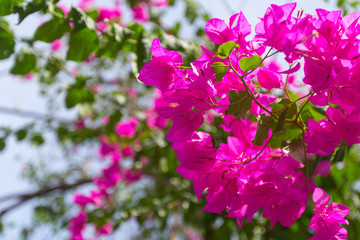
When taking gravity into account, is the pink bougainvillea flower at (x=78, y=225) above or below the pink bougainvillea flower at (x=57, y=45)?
above

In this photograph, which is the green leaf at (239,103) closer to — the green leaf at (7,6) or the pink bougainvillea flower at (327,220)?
the pink bougainvillea flower at (327,220)

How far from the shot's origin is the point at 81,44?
118 cm

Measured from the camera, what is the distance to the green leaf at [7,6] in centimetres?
98

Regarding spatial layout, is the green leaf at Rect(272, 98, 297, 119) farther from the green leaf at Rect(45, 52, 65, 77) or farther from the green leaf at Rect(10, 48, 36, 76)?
the green leaf at Rect(45, 52, 65, 77)

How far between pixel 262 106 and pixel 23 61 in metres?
1.09

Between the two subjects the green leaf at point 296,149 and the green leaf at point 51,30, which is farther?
the green leaf at point 51,30

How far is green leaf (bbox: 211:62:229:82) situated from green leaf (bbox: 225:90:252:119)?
5cm

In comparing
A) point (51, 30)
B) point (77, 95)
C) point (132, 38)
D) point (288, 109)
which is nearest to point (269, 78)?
point (288, 109)

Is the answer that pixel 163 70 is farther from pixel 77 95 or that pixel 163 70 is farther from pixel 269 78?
pixel 77 95

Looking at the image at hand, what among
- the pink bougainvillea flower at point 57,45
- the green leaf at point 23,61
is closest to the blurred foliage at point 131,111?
the green leaf at point 23,61

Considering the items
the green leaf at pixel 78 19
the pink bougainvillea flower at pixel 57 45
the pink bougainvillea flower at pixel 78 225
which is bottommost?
the pink bougainvillea flower at pixel 57 45

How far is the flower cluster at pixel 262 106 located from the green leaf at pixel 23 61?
0.87 metres

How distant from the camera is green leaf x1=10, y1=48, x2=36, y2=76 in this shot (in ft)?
4.45

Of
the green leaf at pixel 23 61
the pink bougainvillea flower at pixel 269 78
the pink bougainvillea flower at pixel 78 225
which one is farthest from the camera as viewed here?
the pink bougainvillea flower at pixel 78 225
